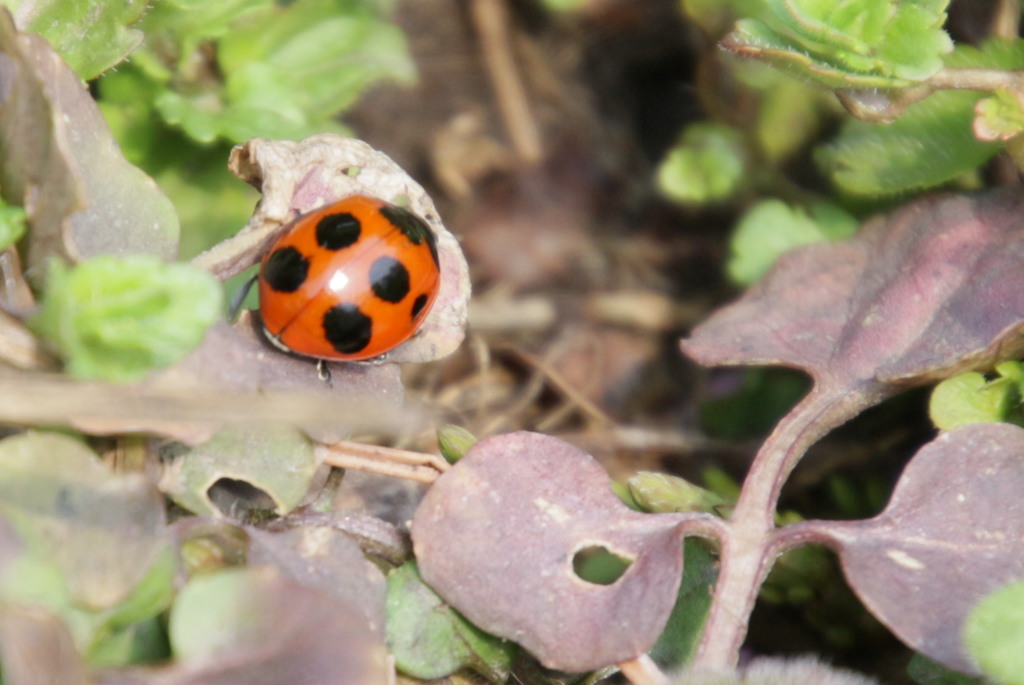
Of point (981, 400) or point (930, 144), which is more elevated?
point (930, 144)

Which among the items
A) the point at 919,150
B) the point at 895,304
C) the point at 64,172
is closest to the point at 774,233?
the point at 919,150

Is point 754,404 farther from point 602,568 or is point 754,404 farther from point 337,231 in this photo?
point 337,231

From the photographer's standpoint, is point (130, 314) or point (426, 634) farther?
point (426, 634)

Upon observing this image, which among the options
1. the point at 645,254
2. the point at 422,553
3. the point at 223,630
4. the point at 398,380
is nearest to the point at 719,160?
the point at 645,254

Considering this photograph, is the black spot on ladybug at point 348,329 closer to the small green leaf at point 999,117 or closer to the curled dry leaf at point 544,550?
the curled dry leaf at point 544,550

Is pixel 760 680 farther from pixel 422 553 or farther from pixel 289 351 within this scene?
pixel 289 351

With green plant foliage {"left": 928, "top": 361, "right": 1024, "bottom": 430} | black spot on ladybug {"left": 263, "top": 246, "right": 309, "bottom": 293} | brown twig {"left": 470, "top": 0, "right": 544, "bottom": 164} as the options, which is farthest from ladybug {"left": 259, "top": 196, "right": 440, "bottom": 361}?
brown twig {"left": 470, "top": 0, "right": 544, "bottom": 164}
